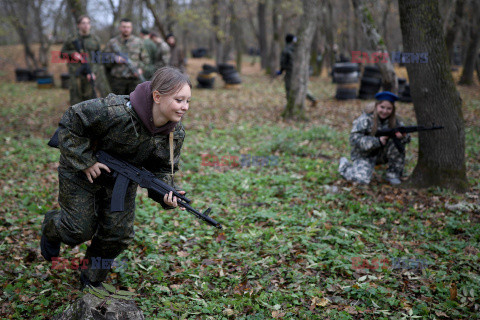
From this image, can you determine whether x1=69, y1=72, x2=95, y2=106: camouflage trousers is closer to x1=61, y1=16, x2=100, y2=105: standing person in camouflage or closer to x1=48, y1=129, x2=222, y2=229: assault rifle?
x1=61, y1=16, x2=100, y2=105: standing person in camouflage

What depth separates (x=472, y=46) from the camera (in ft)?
53.6

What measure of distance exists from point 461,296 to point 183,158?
555 cm

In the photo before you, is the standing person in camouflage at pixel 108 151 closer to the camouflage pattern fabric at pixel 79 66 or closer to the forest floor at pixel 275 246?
the forest floor at pixel 275 246

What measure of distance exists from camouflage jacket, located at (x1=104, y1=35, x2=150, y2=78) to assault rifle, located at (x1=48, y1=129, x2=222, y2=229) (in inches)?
221

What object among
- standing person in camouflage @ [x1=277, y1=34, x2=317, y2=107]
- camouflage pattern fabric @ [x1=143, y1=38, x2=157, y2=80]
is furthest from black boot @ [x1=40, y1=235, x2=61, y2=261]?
standing person in camouflage @ [x1=277, y1=34, x2=317, y2=107]

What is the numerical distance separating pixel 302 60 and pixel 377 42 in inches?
97.3

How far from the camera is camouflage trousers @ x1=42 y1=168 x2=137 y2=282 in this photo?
3.18m

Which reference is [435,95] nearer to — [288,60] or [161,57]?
[288,60]

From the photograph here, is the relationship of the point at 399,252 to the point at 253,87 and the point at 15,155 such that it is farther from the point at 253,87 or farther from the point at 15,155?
the point at 253,87

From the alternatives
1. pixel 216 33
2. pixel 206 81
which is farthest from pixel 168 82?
pixel 216 33

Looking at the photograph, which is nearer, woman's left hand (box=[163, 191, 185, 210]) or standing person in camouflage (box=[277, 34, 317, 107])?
woman's left hand (box=[163, 191, 185, 210])

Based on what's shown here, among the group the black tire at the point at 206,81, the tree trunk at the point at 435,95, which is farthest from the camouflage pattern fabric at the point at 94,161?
the black tire at the point at 206,81

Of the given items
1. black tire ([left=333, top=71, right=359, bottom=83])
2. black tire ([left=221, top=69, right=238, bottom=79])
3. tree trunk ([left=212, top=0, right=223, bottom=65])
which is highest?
tree trunk ([left=212, top=0, right=223, bottom=65])

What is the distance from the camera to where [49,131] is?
377 inches
